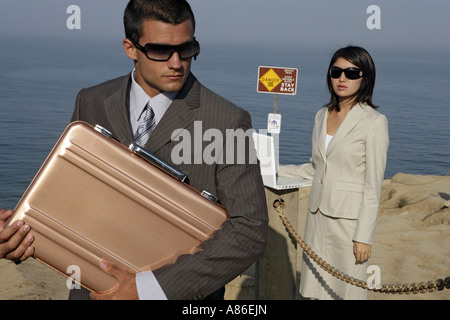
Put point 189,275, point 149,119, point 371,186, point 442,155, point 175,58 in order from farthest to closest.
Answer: point 442,155, point 371,186, point 149,119, point 175,58, point 189,275

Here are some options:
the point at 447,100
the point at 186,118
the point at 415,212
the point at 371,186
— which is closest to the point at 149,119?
the point at 186,118

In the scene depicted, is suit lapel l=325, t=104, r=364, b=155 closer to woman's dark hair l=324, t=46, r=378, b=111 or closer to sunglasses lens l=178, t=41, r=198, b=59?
woman's dark hair l=324, t=46, r=378, b=111

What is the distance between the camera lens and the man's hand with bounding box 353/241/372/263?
12.8 ft

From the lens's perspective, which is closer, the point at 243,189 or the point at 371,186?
the point at 243,189

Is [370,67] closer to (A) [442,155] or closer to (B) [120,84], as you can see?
(B) [120,84]

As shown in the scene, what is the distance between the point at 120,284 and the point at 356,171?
2.39 m

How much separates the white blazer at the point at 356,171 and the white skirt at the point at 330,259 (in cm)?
9

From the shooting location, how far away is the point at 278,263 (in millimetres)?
4371

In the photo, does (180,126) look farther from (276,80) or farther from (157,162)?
(276,80)

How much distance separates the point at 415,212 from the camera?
1016cm

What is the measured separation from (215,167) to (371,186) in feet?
6.83

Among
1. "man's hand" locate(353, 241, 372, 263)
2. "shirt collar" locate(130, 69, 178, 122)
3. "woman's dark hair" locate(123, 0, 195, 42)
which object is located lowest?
"man's hand" locate(353, 241, 372, 263)

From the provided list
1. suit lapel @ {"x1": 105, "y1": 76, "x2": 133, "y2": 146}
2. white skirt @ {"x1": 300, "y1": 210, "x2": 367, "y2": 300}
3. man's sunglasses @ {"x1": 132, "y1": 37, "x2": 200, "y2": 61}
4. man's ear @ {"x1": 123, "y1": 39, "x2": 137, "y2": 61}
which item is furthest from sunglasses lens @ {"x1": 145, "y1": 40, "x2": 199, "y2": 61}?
white skirt @ {"x1": 300, "y1": 210, "x2": 367, "y2": 300}

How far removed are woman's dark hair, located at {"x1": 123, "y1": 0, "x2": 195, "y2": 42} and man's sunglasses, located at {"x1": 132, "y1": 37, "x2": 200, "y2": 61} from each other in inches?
3.4
